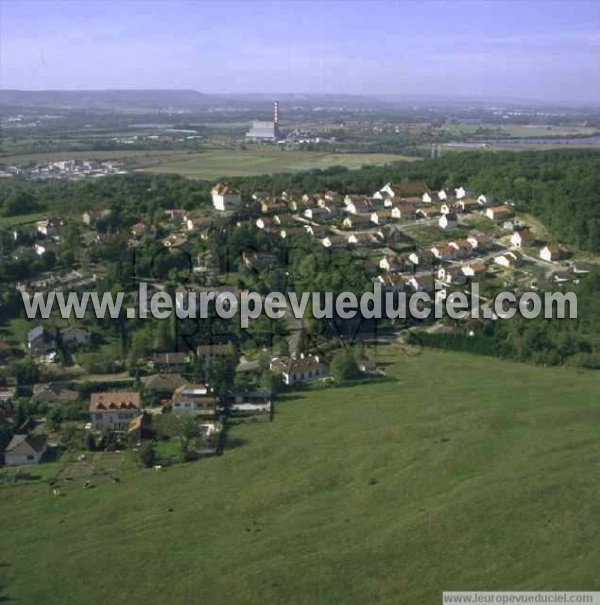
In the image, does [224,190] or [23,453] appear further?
[224,190]

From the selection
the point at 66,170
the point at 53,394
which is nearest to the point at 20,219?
the point at 53,394

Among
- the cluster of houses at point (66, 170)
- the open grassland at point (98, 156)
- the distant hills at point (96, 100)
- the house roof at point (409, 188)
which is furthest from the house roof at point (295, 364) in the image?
the distant hills at point (96, 100)

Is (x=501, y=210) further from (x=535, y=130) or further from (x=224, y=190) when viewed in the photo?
(x=535, y=130)

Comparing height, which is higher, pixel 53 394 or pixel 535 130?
pixel 535 130

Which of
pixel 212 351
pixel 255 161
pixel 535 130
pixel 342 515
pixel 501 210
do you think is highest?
pixel 535 130

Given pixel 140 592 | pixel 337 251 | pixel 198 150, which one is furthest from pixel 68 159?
pixel 140 592

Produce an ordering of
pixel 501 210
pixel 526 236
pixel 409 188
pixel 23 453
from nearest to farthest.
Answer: pixel 23 453, pixel 526 236, pixel 501 210, pixel 409 188

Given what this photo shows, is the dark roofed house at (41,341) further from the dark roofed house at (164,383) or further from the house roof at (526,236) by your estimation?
the house roof at (526,236)
